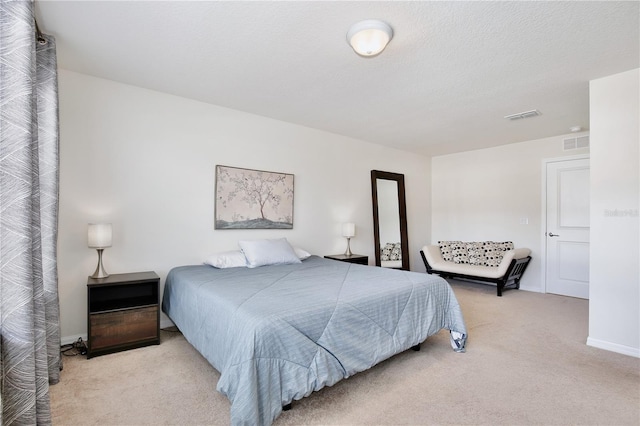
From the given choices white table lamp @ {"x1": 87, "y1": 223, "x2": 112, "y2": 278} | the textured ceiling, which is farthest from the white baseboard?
white table lamp @ {"x1": 87, "y1": 223, "x2": 112, "y2": 278}

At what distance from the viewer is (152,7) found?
2010 millimetres

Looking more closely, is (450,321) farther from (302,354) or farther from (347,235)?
(347,235)

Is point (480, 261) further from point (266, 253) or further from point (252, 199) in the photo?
point (252, 199)

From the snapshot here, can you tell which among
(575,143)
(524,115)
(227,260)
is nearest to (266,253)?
(227,260)

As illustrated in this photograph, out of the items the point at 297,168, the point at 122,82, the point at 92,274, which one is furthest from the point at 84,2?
the point at 297,168

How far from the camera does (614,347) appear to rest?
281cm

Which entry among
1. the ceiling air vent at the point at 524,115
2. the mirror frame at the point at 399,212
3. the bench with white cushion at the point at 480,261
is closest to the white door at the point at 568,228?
the bench with white cushion at the point at 480,261

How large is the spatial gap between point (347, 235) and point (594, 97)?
3087mm

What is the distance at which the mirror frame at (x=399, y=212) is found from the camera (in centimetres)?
538

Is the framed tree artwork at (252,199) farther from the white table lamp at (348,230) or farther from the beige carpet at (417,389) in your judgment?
the beige carpet at (417,389)

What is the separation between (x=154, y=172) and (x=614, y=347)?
4552 millimetres

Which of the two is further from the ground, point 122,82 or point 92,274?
point 122,82

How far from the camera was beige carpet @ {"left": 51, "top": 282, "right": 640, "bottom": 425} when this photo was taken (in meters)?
1.86

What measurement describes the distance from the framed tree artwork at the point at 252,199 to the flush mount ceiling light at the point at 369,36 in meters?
2.12
